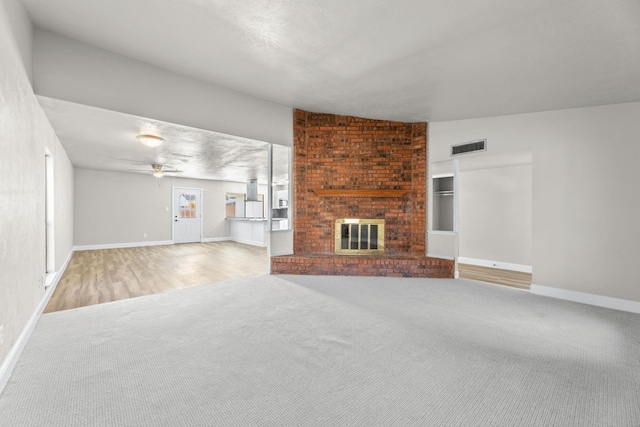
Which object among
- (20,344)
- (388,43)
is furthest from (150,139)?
(388,43)

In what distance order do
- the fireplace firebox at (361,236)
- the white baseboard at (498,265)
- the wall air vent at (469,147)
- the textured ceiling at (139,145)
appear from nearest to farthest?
the textured ceiling at (139,145), the wall air vent at (469,147), the fireplace firebox at (361,236), the white baseboard at (498,265)

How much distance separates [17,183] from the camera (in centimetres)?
212

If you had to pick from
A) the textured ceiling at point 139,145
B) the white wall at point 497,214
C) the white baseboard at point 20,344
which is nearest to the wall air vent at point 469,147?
the white wall at point 497,214

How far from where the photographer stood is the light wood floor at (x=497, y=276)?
14.6 feet

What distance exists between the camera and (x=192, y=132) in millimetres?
3914

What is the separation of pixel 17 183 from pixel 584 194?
5.85 meters

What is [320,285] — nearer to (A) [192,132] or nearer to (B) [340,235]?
(B) [340,235]

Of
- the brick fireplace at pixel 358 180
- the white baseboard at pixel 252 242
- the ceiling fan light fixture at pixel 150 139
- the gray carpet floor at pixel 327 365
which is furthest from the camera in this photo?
the white baseboard at pixel 252 242

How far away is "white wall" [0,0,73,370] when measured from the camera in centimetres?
184

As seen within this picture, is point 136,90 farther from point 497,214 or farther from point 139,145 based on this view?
point 497,214

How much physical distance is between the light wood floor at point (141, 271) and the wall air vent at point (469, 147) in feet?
12.6

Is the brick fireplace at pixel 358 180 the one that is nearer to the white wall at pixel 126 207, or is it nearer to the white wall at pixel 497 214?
the white wall at pixel 497 214

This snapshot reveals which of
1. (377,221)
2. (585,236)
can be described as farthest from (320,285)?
(585,236)

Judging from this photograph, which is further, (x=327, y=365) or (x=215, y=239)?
(x=215, y=239)
